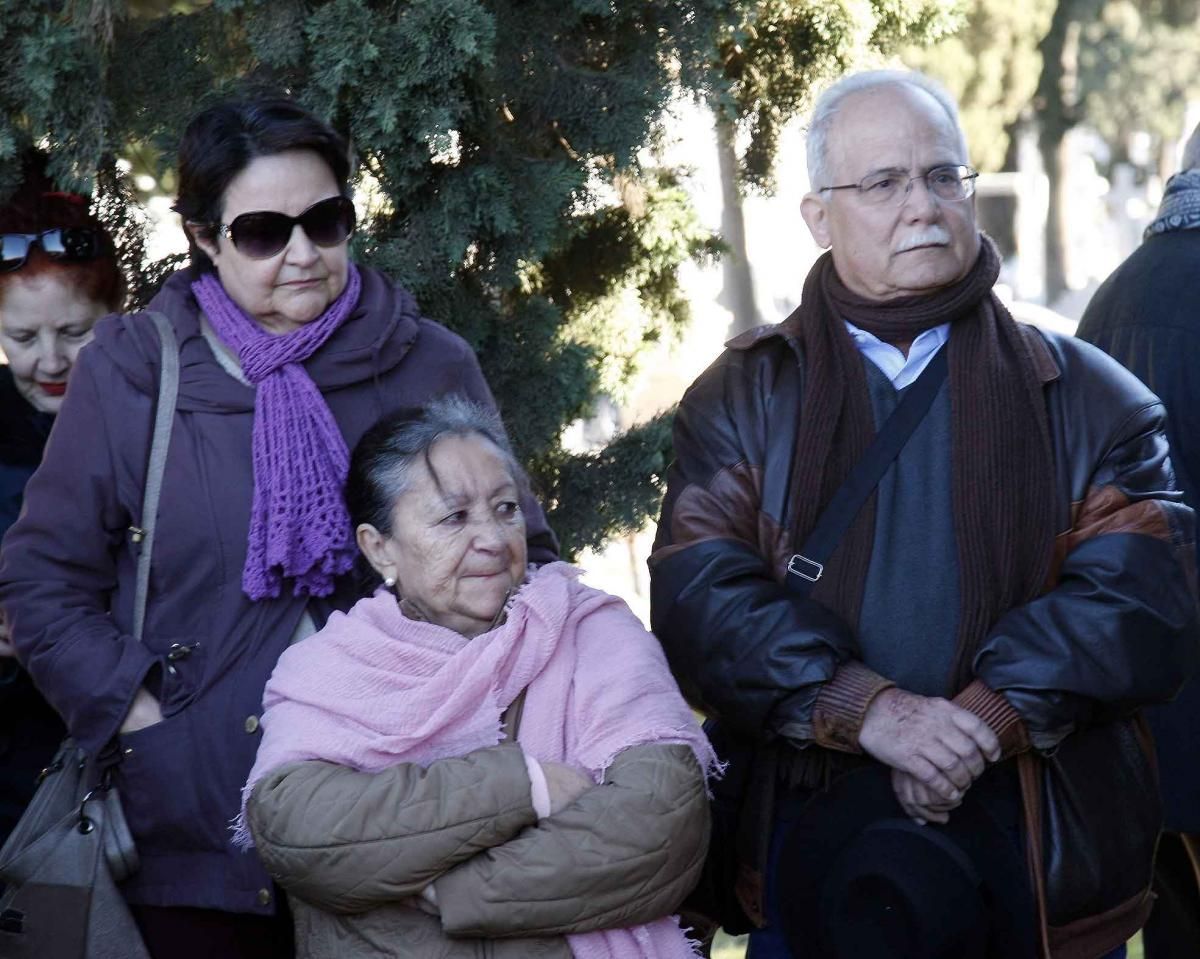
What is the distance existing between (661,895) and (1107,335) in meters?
2.11

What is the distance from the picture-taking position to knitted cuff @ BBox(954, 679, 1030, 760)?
9.32 feet

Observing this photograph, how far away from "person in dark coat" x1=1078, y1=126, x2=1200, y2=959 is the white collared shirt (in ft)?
3.62

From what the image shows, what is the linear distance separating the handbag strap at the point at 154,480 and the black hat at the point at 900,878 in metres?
1.27

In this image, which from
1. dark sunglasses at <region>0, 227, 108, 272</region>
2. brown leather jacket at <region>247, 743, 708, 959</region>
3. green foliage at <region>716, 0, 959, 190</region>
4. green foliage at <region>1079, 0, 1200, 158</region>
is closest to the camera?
brown leather jacket at <region>247, 743, 708, 959</region>

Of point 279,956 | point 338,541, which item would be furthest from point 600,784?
point 279,956

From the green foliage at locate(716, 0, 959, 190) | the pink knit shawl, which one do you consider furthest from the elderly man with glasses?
the green foliage at locate(716, 0, 959, 190)

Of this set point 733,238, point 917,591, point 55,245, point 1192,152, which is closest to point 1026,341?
point 917,591

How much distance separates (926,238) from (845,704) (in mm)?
877

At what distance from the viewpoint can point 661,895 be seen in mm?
2693

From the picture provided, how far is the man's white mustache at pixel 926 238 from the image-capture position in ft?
10.1

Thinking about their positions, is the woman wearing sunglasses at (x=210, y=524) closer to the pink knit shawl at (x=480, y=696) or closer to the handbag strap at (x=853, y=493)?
the pink knit shawl at (x=480, y=696)

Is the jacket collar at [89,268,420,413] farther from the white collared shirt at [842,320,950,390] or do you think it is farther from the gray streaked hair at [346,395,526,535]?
the white collared shirt at [842,320,950,390]

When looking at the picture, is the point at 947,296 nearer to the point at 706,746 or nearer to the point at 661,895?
the point at 706,746

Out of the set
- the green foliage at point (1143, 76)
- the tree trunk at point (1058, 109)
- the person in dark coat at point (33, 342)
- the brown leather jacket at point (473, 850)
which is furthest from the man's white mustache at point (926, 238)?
the green foliage at point (1143, 76)
